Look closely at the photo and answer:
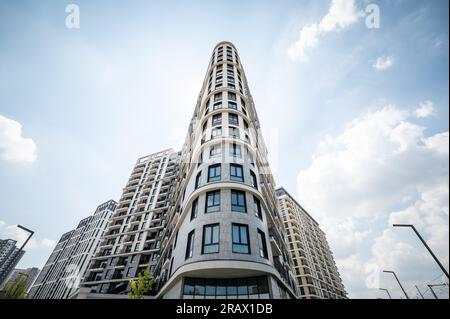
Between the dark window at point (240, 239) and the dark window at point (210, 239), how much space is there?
1215 millimetres

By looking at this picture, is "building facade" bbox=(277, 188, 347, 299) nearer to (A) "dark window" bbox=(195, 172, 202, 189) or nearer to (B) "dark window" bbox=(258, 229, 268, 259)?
(B) "dark window" bbox=(258, 229, 268, 259)

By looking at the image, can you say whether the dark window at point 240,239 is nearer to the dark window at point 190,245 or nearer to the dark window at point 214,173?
the dark window at point 190,245

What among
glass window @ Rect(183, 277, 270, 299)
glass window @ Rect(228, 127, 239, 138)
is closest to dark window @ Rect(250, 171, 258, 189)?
glass window @ Rect(228, 127, 239, 138)

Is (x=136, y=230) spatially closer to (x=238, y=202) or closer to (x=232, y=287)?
(x=238, y=202)

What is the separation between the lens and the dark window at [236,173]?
1766 cm

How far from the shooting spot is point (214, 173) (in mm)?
18125

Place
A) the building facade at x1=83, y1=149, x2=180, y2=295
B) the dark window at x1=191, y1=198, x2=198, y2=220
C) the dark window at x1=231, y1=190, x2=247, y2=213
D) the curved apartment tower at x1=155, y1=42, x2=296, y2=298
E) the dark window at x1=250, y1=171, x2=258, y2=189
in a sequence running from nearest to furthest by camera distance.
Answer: the curved apartment tower at x1=155, y1=42, x2=296, y2=298, the dark window at x1=231, y1=190, x2=247, y2=213, the dark window at x1=191, y1=198, x2=198, y2=220, the dark window at x1=250, y1=171, x2=258, y2=189, the building facade at x1=83, y1=149, x2=180, y2=295

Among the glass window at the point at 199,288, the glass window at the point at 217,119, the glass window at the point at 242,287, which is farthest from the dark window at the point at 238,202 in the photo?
the glass window at the point at 217,119

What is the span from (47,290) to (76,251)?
13923 millimetres

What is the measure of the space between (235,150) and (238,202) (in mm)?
5673

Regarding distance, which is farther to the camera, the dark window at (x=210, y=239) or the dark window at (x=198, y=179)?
the dark window at (x=198, y=179)

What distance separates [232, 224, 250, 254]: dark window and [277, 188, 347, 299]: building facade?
157 ft

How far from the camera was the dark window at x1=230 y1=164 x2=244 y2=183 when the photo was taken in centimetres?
1766
